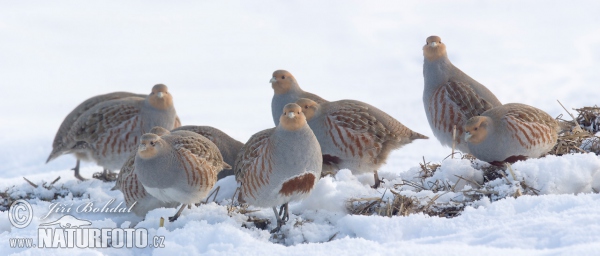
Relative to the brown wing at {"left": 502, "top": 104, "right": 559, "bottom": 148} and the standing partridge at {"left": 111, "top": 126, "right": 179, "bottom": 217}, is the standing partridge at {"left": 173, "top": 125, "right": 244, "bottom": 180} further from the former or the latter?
the brown wing at {"left": 502, "top": 104, "right": 559, "bottom": 148}

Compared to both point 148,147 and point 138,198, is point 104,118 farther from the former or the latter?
point 148,147

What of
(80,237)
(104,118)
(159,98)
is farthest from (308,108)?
(104,118)

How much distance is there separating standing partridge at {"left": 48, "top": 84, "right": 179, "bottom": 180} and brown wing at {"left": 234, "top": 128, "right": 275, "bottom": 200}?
2.45 metres

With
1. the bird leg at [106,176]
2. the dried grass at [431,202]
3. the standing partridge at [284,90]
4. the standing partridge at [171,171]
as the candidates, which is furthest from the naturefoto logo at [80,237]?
the bird leg at [106,176]

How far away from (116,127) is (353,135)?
2694 mm

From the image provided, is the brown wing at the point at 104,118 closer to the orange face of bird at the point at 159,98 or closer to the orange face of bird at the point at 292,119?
the orange face of bird at the point at 159,98

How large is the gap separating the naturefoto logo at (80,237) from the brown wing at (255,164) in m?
0.78

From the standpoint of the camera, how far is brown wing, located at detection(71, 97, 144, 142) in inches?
289

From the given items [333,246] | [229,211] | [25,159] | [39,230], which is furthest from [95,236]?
[25,159]

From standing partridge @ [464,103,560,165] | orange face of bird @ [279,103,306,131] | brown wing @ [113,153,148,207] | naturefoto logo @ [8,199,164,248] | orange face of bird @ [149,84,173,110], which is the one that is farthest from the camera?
orange face of bird @ [149,84,173,110]

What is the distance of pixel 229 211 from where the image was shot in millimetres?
4719

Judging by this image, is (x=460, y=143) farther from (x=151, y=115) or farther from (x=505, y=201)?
(x=151, y=115)

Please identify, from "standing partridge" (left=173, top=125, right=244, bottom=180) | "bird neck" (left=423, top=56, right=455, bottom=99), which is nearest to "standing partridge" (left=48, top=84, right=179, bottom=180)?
"standing partridge" (left=173, top=125, right=244, bottom=180)

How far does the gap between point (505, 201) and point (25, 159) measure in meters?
7.37
